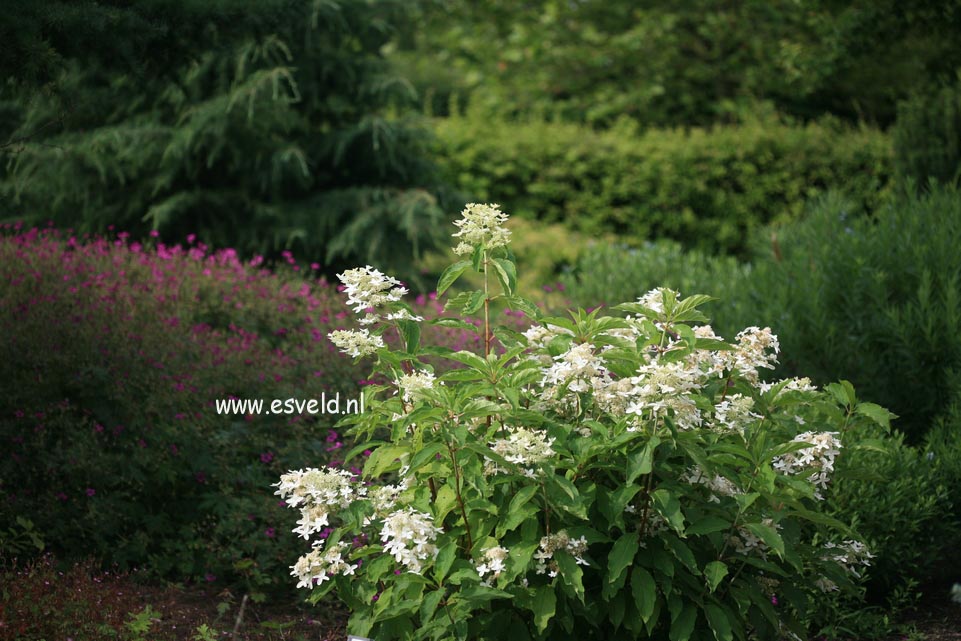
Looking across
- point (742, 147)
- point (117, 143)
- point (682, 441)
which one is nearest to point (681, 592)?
point (682, 441)

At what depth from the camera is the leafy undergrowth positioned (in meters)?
3.17

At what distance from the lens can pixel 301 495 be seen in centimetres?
264

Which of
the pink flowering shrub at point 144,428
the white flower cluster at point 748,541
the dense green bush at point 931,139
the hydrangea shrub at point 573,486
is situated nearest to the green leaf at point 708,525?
the hydrangea shrub at point 573,486

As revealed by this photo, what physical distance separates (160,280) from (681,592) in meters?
3.96

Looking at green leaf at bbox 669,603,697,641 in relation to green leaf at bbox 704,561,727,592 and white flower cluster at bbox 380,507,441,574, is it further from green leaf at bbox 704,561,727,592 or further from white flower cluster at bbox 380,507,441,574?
white flower cluster at bbox 380,507,441,574

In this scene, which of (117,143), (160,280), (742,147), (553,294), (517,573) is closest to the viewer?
(517,573)

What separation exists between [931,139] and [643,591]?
6.22 m

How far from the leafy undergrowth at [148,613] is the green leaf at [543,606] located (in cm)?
94

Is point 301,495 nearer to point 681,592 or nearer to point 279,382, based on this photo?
point 681,592

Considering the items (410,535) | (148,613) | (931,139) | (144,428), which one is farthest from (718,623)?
(931,139)

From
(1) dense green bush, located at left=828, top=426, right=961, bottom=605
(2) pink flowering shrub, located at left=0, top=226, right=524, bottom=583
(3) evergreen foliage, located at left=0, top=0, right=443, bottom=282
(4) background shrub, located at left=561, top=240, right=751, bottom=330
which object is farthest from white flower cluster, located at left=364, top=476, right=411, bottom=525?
(3) evergreen foliage, located at left=0, top=0, right=443, bottom=282

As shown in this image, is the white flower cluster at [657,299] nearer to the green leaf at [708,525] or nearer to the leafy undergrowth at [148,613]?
the green leaf at [708,525]

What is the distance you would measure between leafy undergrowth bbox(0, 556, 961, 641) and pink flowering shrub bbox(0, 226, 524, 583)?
13cm

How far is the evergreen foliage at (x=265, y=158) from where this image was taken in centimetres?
720
